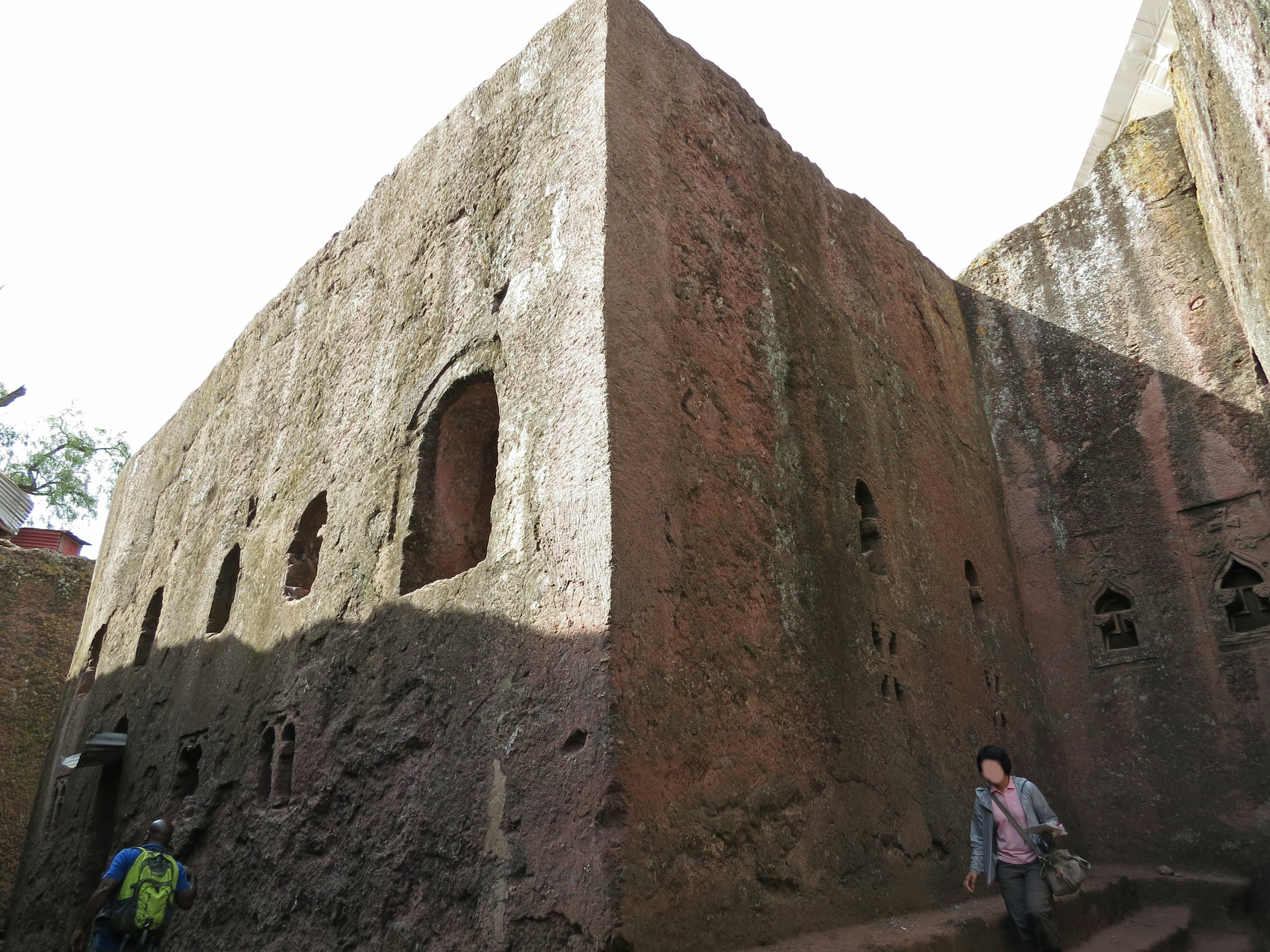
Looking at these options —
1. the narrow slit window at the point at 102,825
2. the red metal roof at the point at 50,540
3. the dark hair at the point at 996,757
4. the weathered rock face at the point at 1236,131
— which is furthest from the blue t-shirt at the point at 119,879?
the red metal roof at the point at 50,540

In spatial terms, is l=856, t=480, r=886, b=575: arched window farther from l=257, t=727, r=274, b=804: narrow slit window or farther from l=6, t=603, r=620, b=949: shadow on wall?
l=257, t=727, r=274, b=804: narrow slit window

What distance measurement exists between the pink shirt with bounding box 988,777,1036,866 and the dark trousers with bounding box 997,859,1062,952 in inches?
0.9

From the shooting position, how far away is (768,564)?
3.86 meters

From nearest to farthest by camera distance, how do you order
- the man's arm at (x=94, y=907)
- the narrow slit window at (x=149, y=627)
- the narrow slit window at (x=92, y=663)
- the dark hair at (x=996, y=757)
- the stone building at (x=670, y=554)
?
1. the stone building at (x=670, y=554)
2. the dark hair at (x=996, y=757)
3. the man's arm at (x=94, y=907)
4. the narrow slit window at (x=149, y=627)
5. the narrow slit window at (x=92, y=663)

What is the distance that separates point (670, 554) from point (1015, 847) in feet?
6.08

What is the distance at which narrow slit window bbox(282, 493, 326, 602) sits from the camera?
5359 mm

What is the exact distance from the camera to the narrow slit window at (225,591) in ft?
20.2

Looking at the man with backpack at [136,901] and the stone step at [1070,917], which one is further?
the man with backpack at [136,901]

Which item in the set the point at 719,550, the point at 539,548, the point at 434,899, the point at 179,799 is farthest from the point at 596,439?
the point at 179,799

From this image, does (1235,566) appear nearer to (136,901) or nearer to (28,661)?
(136,901)

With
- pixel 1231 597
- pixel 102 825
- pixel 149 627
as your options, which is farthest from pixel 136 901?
pixel 1231 597

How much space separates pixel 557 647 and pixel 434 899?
3.27 feet

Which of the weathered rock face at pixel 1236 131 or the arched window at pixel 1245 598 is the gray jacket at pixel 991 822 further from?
the arched window at pixel 1245 598

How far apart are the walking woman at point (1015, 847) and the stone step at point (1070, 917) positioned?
0.52 feet
